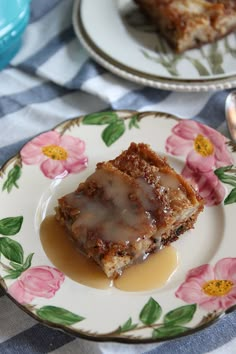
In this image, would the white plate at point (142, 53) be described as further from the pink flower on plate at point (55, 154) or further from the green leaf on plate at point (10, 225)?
the green leaf on plate at point (10, 225)

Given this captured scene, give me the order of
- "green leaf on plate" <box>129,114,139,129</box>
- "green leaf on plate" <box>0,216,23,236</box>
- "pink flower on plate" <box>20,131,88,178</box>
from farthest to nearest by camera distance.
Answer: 1. "green leaf on plate" <box>129,114,139,129</box>
2. "pink flower on plate" <box>20,131,88,178</box>
3. "green leaf on plate" <box>0,216,23,236</box>

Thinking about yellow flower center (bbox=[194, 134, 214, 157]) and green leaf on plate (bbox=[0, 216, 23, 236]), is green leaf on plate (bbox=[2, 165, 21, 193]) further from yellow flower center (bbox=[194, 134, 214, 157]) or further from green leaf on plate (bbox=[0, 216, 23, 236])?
yellow flower center (bbox=[194, 134, 214, 157])

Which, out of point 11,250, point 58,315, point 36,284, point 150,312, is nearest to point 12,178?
point 11,250

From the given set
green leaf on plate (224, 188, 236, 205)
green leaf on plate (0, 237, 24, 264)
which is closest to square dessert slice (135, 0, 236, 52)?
green leaf on plate (224, 188, 236, 205)

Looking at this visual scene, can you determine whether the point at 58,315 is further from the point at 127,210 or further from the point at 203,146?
the point at 203,146

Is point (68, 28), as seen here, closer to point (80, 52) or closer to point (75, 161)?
point (80, 52)

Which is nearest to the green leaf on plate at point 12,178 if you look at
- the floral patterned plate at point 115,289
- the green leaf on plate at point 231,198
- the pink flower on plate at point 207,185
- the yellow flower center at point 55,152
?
the floral patterned plate at point 115,289
